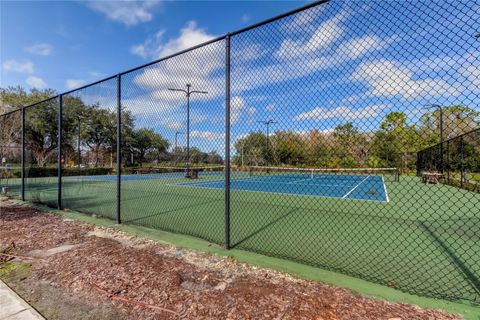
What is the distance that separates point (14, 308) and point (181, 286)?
1.31 m

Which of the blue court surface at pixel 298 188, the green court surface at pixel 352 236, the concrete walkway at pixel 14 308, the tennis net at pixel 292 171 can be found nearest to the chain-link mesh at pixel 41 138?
the green court surface at pixel 352 236

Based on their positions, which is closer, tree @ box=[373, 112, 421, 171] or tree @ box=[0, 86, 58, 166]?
tree @ box=[373, 112, 421, 171]

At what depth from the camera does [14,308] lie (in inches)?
88.1

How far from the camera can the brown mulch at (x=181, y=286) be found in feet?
7.09

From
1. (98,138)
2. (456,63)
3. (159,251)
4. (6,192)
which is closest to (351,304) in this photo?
(456,63)

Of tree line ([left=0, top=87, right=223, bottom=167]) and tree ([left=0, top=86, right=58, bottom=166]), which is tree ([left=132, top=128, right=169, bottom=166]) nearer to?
tree line ([left=0, top=87, right=223, bottom=167])

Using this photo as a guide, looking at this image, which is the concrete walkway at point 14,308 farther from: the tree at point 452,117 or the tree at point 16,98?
the tree at point 16,98

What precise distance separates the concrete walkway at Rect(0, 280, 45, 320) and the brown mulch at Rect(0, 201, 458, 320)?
33 centimetres

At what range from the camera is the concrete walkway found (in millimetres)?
2115

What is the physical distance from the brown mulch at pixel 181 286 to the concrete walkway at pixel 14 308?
33cm

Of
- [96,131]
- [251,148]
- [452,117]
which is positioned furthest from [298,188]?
[452,117]

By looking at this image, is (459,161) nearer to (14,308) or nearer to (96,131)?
(96,131)

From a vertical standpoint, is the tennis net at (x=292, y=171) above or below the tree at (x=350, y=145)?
below

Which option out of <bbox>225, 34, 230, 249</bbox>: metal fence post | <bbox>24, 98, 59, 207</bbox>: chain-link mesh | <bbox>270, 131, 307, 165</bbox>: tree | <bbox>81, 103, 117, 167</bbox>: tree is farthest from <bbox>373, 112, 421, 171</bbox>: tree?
<bbox>24, 98, 59, 207</bbox>: chain-link mesh
